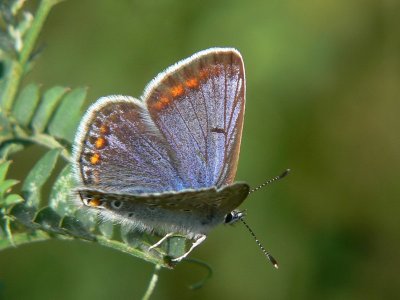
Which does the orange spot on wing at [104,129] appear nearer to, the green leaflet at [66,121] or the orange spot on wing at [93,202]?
the green leaflet at [66,121]

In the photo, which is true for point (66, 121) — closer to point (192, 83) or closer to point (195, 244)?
point (192, 83)

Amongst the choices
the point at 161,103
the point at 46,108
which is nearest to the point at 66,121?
the point at 46,108

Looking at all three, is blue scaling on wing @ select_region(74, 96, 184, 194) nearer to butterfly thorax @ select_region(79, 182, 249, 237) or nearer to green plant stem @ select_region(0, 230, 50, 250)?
butterfly thorax @ select_region(79, 182, 249, 237)

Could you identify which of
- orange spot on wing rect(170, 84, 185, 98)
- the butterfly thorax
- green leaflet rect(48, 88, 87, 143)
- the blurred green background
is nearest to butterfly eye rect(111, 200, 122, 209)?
the butterfly thorax

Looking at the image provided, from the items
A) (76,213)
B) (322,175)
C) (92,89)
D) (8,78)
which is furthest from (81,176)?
(322,175)

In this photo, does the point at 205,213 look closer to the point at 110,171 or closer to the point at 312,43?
the point at 110,171

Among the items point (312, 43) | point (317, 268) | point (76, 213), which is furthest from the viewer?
point (312, 43)
